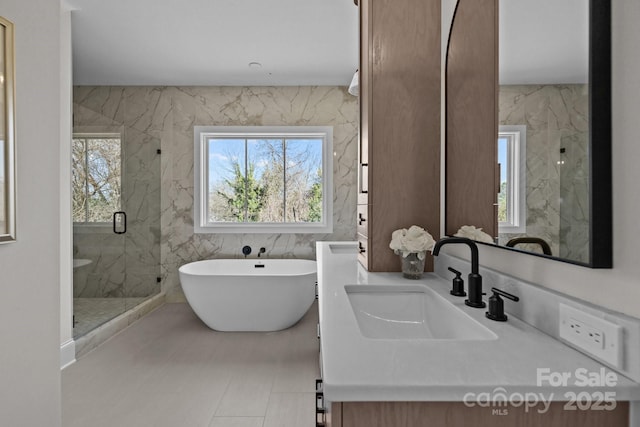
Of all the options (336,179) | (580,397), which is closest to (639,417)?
(580,397)

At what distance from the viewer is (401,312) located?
1.20 metres

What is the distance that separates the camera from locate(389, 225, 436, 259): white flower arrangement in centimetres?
133

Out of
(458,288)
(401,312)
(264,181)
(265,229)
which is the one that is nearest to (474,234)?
(458,288)

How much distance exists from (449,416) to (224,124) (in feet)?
12.6

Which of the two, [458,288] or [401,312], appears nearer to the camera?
[458,288]

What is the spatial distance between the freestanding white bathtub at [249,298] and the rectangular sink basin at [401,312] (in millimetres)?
1692

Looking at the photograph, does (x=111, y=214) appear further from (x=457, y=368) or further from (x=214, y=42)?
(x=457, y=368)

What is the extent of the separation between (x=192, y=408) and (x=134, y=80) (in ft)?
11.5

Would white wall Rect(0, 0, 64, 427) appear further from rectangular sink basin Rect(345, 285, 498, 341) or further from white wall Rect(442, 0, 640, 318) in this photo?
white wall Rect(442, 0, 640, 318)

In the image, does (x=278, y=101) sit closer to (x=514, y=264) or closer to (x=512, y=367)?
(x=514, y=264)

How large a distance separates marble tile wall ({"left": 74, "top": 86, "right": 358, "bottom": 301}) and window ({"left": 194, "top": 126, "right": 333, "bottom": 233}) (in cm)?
17

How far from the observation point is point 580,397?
1.73 ft

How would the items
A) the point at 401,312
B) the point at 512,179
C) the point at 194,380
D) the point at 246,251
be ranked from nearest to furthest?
the point at 512,179, the point at 401,312, the point at 194,380, the point at 246,251

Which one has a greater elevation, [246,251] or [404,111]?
[404,111]
